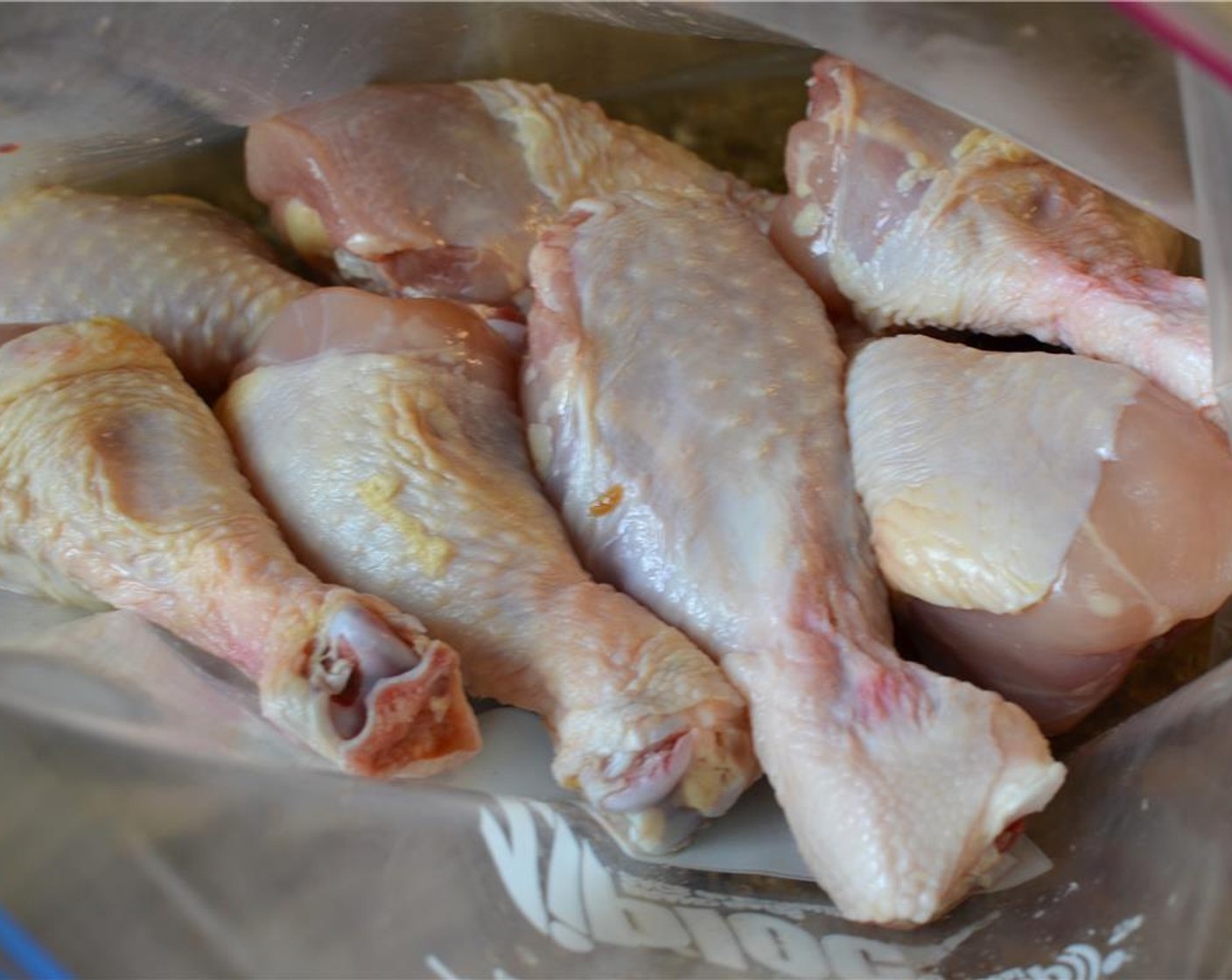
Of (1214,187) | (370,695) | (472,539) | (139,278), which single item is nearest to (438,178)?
(139,278)

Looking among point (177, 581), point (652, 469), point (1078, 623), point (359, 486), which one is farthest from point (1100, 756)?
point (177, 581)

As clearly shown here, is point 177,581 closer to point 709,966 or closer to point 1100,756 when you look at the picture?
point 709,966

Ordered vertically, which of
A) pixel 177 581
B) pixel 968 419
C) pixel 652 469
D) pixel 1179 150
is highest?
pixel 1179 150

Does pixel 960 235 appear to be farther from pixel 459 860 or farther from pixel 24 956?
pixel 24 956

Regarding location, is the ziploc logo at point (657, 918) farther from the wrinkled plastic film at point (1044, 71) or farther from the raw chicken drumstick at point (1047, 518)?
the wrinkled plastic film at point (1044, 71)

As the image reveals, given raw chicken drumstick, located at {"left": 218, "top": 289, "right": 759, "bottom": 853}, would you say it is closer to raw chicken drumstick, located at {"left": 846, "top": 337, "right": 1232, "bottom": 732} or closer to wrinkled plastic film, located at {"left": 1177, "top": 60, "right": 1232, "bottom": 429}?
raw chicken drumstick, located at {"left": 846, "top": 337, "right": 1232, "bottom": 732}

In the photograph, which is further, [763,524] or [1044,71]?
[763,524]
